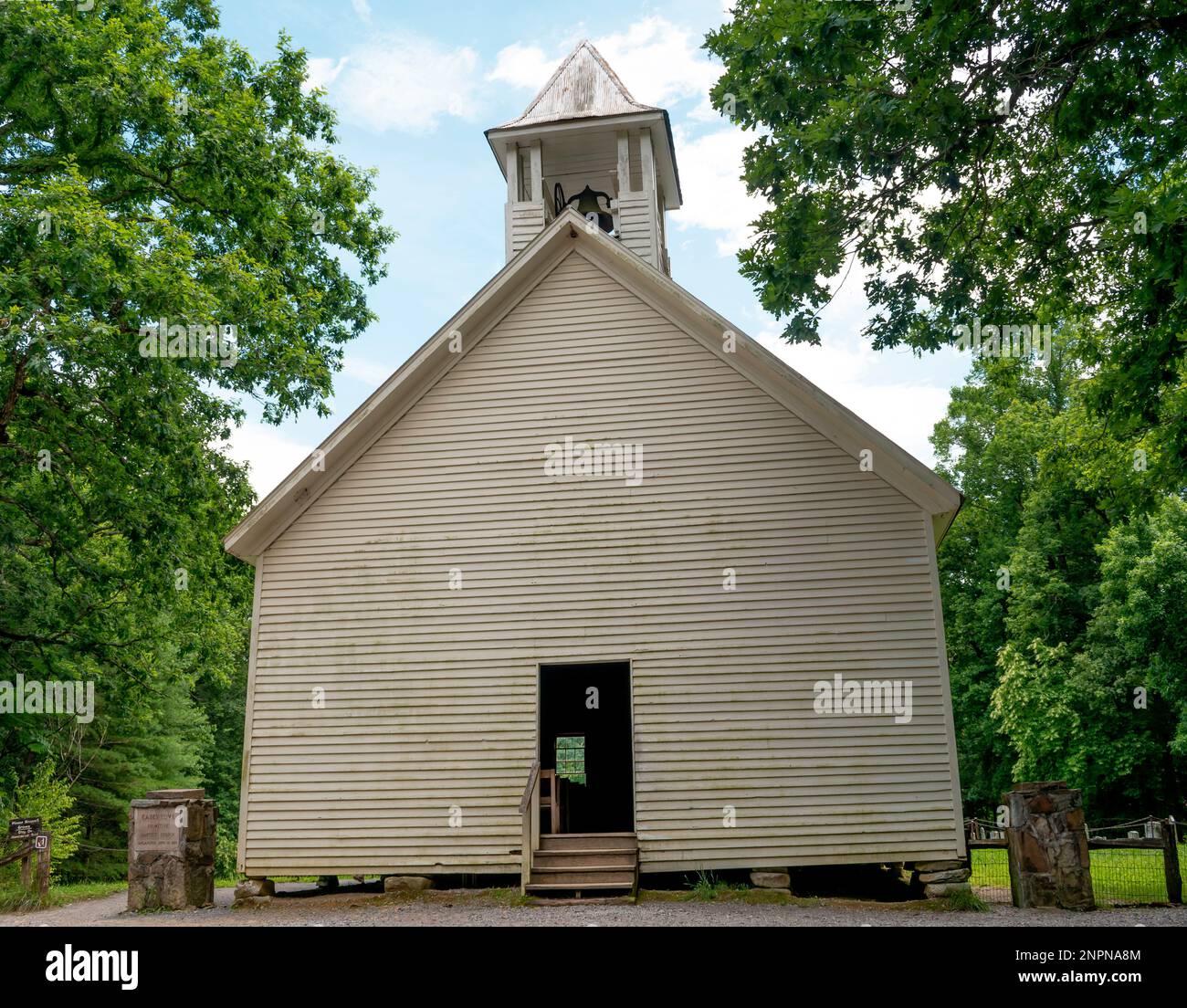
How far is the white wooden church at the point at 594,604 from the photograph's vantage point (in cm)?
1136

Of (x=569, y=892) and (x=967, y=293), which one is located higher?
(x=967, y=293)

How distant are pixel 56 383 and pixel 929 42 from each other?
11.9 metres

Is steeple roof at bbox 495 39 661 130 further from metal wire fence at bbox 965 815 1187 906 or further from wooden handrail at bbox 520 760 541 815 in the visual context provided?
metal wire fence at bbox 965 815 1187 906

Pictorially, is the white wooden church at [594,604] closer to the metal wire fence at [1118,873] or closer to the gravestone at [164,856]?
the gravestone at [164,856]

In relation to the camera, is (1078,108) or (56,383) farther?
(56,383)

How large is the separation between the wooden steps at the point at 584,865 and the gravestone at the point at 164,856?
4.01 meters

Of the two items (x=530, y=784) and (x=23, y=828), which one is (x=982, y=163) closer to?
(x=530, y=784)

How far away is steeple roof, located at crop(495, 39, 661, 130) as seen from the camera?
1614 cm

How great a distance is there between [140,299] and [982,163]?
1074cm

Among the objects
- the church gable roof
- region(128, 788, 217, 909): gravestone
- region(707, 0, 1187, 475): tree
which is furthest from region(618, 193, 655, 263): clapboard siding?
region(128, 788, 217, 909): gravestone

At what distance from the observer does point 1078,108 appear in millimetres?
10062

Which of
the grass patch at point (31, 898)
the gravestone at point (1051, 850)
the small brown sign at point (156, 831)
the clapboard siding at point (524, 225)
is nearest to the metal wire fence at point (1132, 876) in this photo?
the gravestone at point (1051, 850)

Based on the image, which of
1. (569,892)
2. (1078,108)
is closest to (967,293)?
(1078,108)
